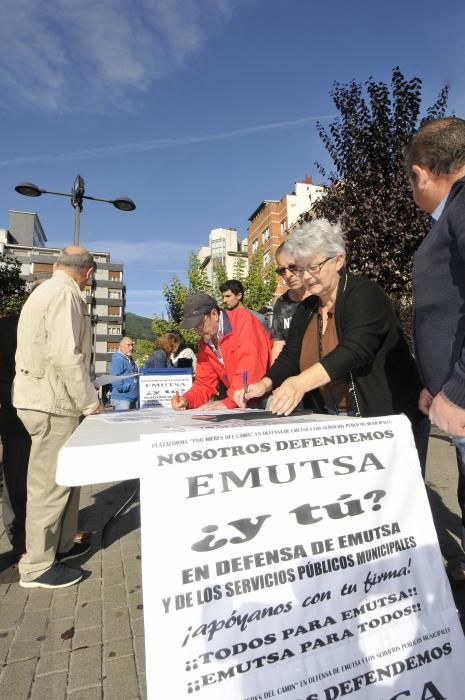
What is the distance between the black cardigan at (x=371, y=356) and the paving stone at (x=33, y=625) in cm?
220

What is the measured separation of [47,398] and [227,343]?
4.15 feet

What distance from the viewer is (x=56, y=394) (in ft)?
9.41

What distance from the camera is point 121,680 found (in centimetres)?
205

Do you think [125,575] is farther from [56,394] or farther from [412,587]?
[412,587]

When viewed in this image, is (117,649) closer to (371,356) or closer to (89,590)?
(89,590)

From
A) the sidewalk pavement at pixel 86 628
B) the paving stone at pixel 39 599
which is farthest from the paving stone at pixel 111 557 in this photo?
the paving stone at pixel 39 599

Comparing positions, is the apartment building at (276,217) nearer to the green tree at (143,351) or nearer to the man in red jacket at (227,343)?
the green tree at (143,351)

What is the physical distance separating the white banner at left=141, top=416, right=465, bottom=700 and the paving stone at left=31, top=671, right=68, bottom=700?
1.48m

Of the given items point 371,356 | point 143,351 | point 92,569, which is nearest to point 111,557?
point 92,569

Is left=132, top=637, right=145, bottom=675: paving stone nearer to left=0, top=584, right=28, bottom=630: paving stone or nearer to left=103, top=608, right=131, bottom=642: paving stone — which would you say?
left=103, top=608, right=131, bottom=642: paving stone

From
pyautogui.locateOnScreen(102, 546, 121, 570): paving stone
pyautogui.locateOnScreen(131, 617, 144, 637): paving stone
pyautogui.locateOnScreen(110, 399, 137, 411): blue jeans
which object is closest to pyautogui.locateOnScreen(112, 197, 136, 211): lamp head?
pyautogui.locateOnScreen(110, 399, 137, 411): blue jeans

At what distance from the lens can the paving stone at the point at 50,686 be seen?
1976 mm

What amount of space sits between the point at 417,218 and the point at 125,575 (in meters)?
6.49

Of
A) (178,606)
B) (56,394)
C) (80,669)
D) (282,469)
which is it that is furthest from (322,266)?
(80,669)
